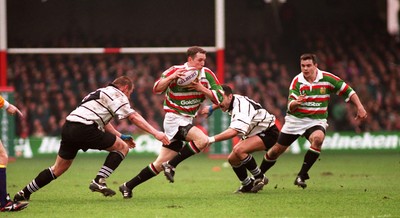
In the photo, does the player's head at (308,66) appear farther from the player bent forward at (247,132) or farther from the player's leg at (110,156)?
the player's leg at (110,156)

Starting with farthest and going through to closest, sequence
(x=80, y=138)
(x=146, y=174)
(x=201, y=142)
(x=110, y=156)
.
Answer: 1. (x=146, y=174)
2. (x=201, y=142)
3. (x=110, y=156)
4. (x=80, y=138)

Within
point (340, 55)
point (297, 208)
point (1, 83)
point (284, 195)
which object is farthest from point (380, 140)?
point (297, 208)

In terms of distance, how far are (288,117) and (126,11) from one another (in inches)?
469

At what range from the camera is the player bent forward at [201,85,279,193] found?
40.8ft

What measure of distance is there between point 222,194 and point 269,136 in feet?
3.54

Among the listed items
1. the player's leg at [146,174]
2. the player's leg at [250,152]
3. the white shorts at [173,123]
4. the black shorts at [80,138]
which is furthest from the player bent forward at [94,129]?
the player's leg at [250,152]

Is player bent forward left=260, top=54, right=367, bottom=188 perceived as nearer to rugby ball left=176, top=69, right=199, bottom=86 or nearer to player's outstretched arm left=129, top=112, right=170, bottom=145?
rugby ball left=176, top=69, right=199, bottom=86

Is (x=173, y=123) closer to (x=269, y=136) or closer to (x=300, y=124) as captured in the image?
(x=269, y=136)

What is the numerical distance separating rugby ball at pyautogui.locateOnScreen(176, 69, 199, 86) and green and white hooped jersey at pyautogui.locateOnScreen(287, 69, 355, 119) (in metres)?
1.90

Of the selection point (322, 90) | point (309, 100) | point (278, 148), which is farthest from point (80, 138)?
point (322, 90)

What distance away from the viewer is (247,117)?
40.7 ft

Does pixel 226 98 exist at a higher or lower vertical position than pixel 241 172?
higher

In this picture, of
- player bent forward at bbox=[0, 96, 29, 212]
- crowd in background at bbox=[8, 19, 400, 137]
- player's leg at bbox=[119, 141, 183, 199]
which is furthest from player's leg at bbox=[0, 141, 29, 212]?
crowd in background at bbox=[8, 19, 400, 137]

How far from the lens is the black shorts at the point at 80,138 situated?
11.7 meters
